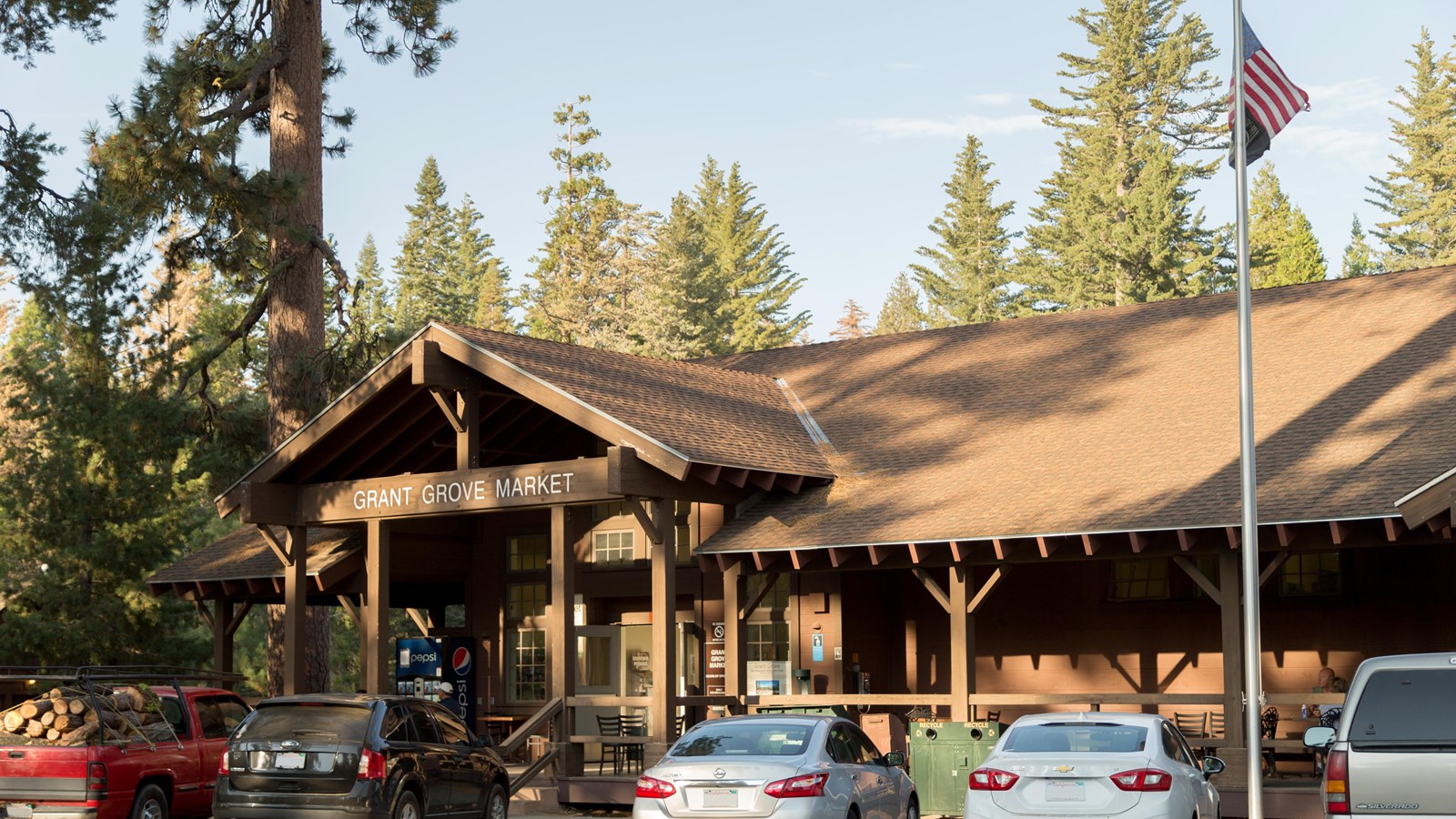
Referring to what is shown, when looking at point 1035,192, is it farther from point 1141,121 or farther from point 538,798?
point 538,798

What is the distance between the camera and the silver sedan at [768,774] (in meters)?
13.2

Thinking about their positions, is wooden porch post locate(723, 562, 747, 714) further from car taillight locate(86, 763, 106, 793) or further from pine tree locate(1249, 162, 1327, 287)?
pine tree locate(1249, 162, 1327, 287)

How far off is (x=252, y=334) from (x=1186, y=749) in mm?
62848

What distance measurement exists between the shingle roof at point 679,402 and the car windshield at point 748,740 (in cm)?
585

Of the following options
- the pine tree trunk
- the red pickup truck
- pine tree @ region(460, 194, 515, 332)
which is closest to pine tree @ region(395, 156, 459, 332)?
pine tree @ region(460, 194, 515, 332)

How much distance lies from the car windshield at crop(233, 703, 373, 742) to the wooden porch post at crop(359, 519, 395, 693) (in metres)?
7.32

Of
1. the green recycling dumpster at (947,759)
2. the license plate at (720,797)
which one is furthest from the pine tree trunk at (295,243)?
the license plate at (720,797)

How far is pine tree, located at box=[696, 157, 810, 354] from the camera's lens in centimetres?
8062

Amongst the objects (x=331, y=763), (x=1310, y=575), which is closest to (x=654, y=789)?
(x=331, y=763)

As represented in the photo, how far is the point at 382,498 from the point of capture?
22.1m

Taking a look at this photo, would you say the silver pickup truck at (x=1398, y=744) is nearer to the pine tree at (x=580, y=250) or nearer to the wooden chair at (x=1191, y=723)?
the wooden chair at (x=1191, y=723)

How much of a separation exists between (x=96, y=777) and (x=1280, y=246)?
210 ft

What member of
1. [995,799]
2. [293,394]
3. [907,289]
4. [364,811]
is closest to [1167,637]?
[995,799]

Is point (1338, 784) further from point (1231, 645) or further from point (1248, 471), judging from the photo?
point (1231, 645)
